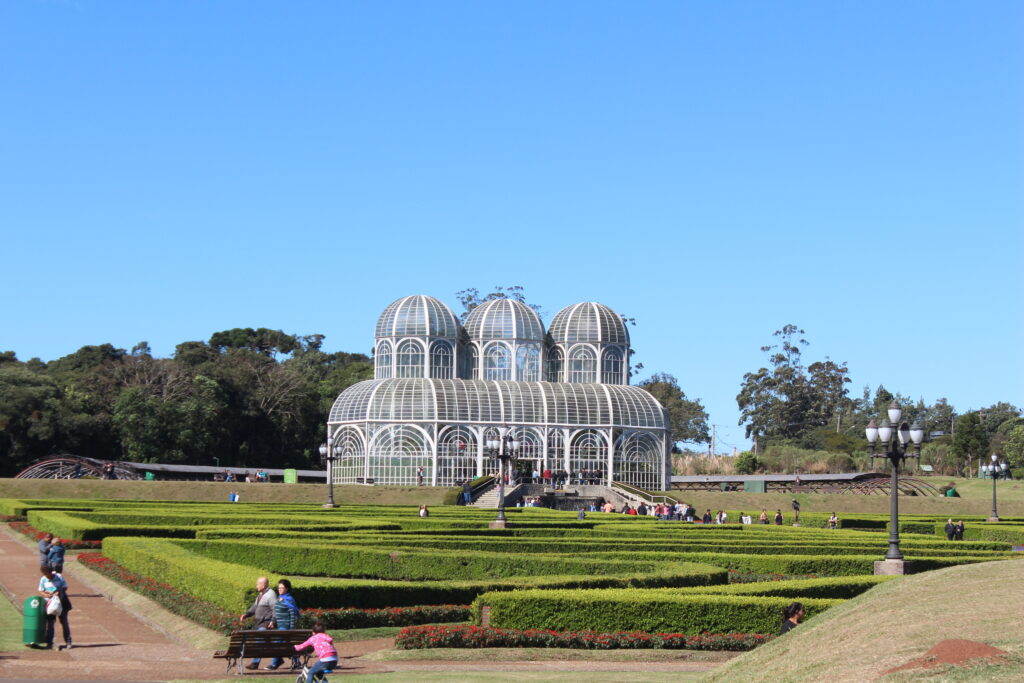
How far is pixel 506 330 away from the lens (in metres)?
83.5

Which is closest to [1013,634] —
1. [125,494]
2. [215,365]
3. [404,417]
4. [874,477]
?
[125,494]

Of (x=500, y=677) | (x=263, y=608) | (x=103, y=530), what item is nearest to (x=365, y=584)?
(x=263, y=608)

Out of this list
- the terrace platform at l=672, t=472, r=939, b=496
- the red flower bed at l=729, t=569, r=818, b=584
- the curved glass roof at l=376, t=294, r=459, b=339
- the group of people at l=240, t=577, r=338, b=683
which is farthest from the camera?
the curved glass roof at l=376, t=294, r=459, b=339

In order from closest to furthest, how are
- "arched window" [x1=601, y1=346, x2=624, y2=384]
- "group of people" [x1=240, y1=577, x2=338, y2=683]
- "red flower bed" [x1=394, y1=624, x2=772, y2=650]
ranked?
1. "group of people" [x1=240, y1=577, x2=338, y2=683]
2. "red flower bed" [x1=394, y1=624, x2=772, y2=650]
3. "arched window" [x1=601, y1=346, x2=624, y2=384]

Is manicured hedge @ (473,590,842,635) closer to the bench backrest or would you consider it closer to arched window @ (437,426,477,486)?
the bench backrest

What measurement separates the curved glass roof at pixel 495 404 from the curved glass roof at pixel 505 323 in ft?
16.5

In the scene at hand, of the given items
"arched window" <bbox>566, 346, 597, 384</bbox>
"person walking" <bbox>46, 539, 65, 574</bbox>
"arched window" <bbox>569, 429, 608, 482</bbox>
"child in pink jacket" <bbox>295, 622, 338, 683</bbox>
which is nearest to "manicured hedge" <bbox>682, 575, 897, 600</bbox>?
"child in pink jacket" <bbox>295, 622, 338, 683</bbox>

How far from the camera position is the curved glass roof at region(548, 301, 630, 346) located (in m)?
84.7

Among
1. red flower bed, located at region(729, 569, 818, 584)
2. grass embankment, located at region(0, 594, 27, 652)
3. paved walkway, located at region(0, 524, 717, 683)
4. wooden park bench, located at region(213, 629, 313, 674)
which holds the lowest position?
paved walkway, located at region(0, 524, 717, 683)

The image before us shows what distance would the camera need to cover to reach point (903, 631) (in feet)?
42.9

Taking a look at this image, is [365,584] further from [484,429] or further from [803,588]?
[484,429]

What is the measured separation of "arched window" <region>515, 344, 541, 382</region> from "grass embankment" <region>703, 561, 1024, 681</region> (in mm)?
67994

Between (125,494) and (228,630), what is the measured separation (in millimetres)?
43463

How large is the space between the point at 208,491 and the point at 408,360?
20155 mm
